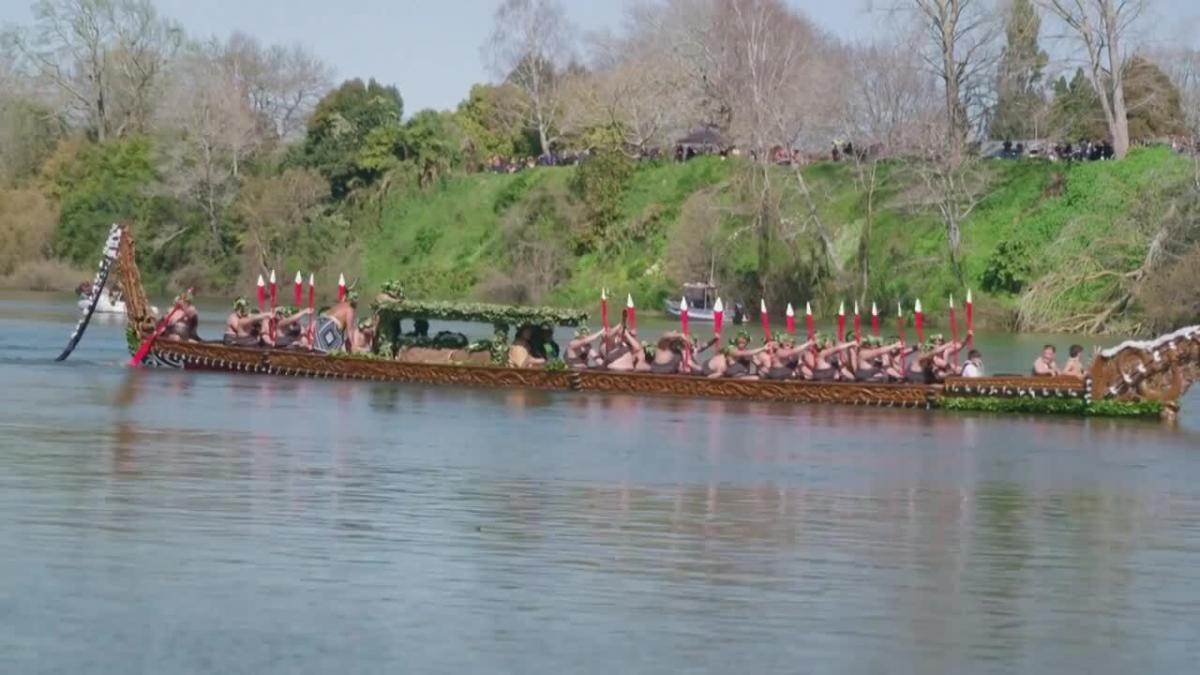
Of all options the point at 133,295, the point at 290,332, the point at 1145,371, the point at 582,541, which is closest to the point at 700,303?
the point at 290,332

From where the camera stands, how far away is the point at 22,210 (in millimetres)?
108875

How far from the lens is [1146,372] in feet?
127

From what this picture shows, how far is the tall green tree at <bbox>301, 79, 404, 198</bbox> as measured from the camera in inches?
4021

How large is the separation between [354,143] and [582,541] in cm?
8039

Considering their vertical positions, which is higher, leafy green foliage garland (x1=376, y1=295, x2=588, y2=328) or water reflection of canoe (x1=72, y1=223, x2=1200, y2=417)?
leafy green foliage garland (x1=376, y1=295, x2=588, y2=328)

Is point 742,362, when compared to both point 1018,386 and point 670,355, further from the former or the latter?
point 1018,386

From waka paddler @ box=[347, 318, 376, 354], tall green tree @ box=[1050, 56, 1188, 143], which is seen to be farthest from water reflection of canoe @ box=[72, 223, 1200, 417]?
tall green tree @ box=[1050, 56, 1188, 143]

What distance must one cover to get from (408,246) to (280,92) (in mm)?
17261

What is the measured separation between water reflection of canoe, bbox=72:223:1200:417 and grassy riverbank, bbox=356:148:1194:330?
2965 cm

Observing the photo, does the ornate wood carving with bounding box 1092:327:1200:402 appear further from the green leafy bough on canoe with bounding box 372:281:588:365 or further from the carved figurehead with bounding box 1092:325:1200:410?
the green leafy bough on canoe with bounding box 372:281:588:365

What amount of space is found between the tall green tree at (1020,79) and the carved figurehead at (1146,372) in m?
42.8

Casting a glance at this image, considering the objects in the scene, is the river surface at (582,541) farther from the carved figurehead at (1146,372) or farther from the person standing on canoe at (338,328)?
the person standing on canoe at (338,328)

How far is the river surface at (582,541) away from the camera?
18438 mm

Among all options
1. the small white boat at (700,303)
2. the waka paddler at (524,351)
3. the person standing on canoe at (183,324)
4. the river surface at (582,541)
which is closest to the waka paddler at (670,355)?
the waka paddler at (524,351)
